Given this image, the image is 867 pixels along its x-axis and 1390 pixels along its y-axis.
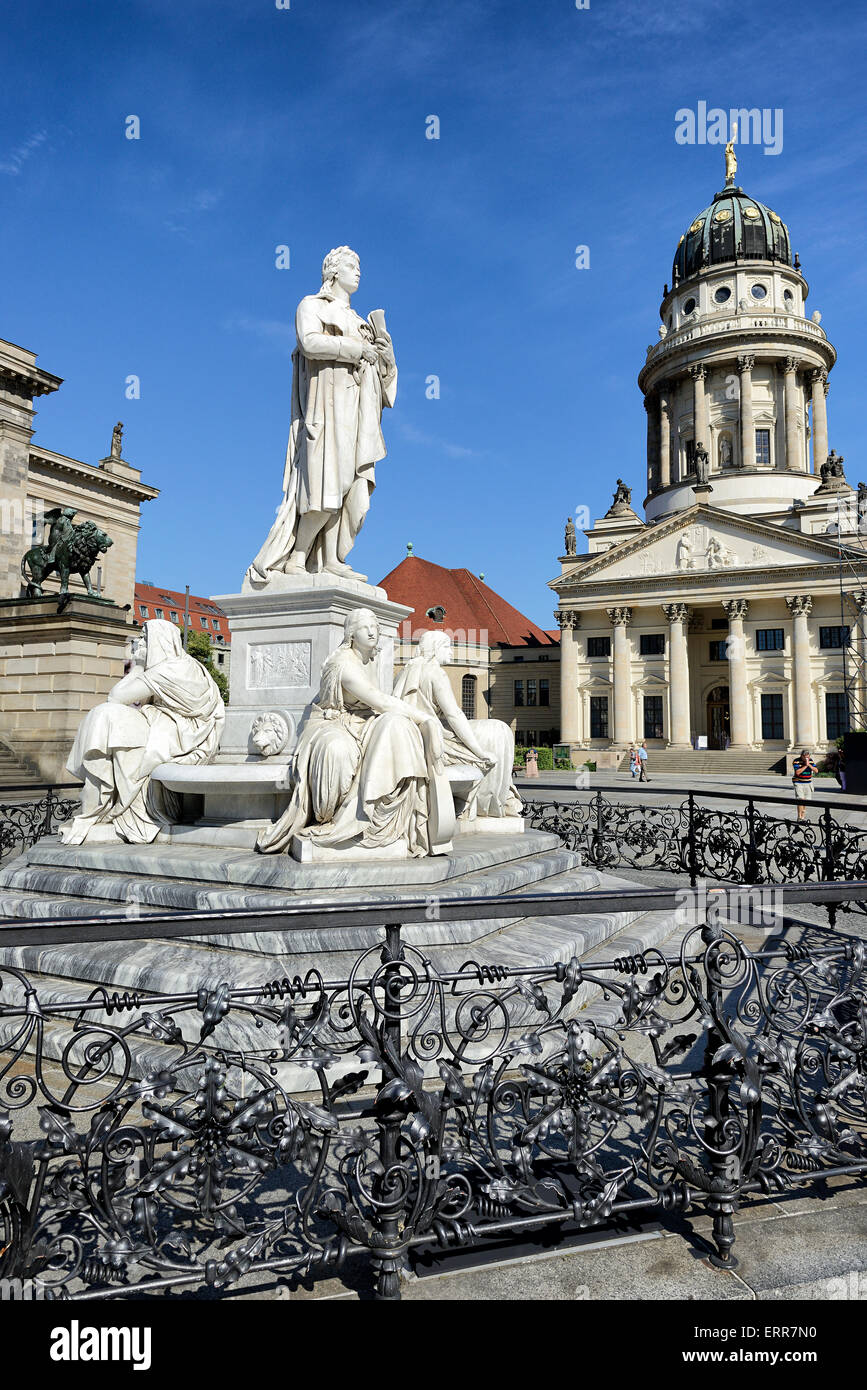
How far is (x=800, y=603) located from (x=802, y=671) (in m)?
4.24

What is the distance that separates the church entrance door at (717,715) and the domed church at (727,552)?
14cm

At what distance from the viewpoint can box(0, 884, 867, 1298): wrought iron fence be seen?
2.08m

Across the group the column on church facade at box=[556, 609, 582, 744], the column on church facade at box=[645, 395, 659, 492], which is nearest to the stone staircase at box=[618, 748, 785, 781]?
the column on church facade at box=[556, 609, 582, 744]

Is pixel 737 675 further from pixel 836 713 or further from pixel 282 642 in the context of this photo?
A: pixel 282 642

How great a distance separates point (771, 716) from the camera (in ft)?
161

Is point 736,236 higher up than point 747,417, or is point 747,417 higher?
point 736,236

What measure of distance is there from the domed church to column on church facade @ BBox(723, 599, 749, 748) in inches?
3.6

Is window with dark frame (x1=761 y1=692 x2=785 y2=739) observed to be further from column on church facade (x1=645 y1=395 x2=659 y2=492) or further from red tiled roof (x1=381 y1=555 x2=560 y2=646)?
column on church facade (x1=645 y1=395 x2=659 y2=492)

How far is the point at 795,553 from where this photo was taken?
47.8 meters

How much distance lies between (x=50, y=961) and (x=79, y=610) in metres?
18.2

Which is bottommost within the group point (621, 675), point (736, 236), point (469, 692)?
point (469, 692)

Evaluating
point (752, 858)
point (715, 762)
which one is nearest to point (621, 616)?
point (715, 762)

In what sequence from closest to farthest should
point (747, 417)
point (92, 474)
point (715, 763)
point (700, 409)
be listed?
point (92, 474) → point (715, 763) → point (747, 417) → point (700, 409)
